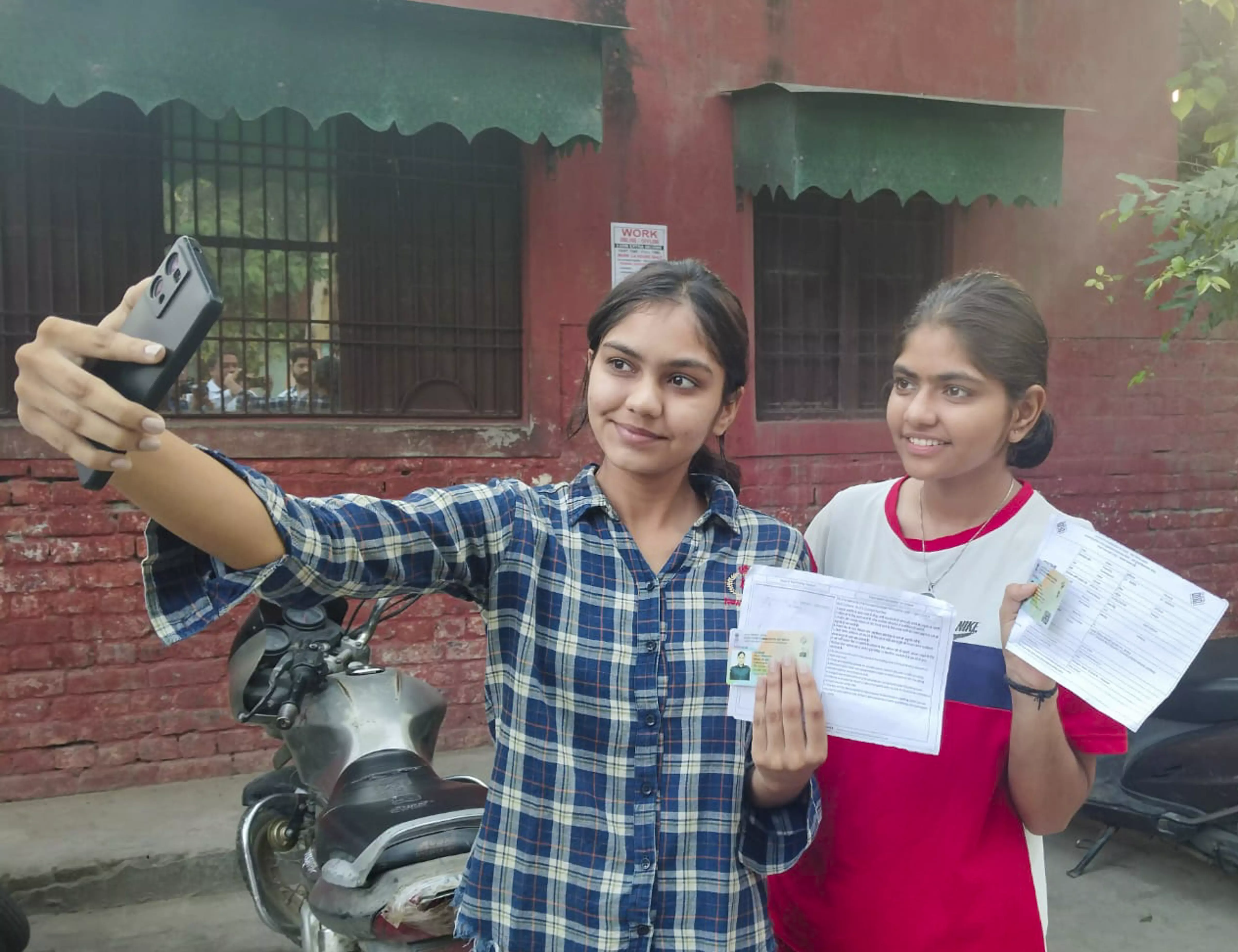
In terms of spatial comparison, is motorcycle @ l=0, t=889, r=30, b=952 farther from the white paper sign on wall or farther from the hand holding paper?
the white paper sign on wall

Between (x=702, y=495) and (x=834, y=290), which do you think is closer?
(x=702, y=495)

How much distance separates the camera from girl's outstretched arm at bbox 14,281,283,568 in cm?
103

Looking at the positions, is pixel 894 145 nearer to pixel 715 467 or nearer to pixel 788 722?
pixel 715 467

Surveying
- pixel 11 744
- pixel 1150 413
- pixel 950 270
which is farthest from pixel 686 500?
pixel 1150 413

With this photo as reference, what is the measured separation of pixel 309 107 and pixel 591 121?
1.17 m

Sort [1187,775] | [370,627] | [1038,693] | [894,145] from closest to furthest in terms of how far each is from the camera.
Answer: [1038,693], [370,627], [1187,775], [894,145]

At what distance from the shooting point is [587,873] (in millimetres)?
1377

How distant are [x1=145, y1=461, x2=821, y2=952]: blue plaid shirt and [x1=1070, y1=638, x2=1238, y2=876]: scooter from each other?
2.73m

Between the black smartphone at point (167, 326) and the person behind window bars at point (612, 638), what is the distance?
164 mm

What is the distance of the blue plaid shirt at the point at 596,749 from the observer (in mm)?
1373

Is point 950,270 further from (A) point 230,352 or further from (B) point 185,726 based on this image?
(B) point 185,726

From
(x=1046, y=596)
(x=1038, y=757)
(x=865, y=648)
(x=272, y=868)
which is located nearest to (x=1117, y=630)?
(x=1046, y=596)

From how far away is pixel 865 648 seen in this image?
4.50 ft

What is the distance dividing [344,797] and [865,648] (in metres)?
1.30
